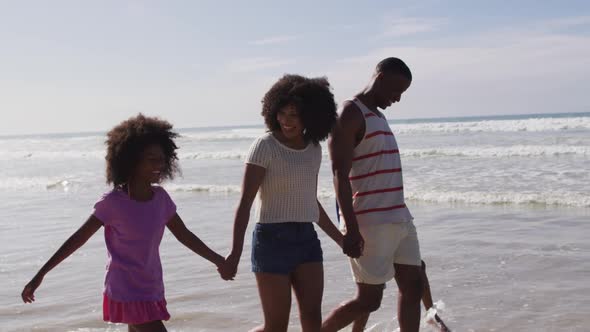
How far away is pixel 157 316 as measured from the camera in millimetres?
3570

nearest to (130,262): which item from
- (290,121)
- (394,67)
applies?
(290,121)

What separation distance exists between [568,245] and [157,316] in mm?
5958

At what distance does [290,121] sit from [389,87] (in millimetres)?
792

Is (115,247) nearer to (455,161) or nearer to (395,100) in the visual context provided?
(395,100)

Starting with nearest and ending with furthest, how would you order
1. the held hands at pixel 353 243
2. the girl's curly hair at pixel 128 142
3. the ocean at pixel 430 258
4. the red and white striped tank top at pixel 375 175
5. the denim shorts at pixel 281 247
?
1. the girl's curly hair at pixel 128 142
2. the denim shorts at pixel 281 247
3. the held hands at pixel 353 243
4. the red and white striped tank top at pixel 375 175
5. the ocean at pixel 430 258

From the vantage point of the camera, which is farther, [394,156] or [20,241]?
[20,241]

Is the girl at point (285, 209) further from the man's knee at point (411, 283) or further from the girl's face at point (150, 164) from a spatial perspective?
the man's knee at point (411, 283)

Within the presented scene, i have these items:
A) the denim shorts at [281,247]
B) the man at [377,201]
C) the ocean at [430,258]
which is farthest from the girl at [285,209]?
the ocean at [430,258]

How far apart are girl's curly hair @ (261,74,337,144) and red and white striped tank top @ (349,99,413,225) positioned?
37 centimetres

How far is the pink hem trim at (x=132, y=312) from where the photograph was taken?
3514 mm

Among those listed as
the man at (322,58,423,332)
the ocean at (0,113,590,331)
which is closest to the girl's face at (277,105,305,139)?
the man at (322,58,423,332)

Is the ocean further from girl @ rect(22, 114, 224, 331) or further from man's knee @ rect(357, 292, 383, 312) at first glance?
man's knee @ rect(357, 292, 383, 312)

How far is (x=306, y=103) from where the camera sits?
152 inches

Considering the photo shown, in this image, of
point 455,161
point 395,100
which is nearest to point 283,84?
point 395,100
